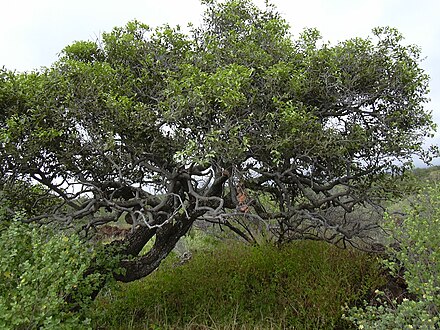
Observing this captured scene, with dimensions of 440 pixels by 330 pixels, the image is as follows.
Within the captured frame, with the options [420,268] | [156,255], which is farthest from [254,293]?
[420,268]

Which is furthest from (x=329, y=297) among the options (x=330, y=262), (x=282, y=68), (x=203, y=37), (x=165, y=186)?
(x=203, y=37)

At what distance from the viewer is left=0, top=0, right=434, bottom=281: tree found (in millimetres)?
3984

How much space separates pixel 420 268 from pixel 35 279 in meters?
3.44

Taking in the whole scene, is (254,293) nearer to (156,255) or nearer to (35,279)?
(156,255)

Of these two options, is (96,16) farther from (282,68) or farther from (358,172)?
(358,172)

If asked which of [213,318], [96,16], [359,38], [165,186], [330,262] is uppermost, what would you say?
[96,16]

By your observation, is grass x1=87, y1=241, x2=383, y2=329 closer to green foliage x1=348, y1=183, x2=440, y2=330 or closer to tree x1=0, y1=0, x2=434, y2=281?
tree x1=0, y1=0, x2=434, y2=281

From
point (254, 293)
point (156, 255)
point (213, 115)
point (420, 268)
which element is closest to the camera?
point (420, 268)

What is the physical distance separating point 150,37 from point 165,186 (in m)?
1.83

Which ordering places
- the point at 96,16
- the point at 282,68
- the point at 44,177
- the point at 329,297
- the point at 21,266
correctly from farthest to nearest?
the point at 96,16
the point at 329,297
the point at 44,177
the point at 282,68
the point at 21,266

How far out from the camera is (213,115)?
4023mm

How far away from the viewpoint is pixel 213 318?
5578mm

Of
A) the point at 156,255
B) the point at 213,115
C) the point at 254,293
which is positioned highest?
the point at 213,115

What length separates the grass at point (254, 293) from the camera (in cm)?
540
